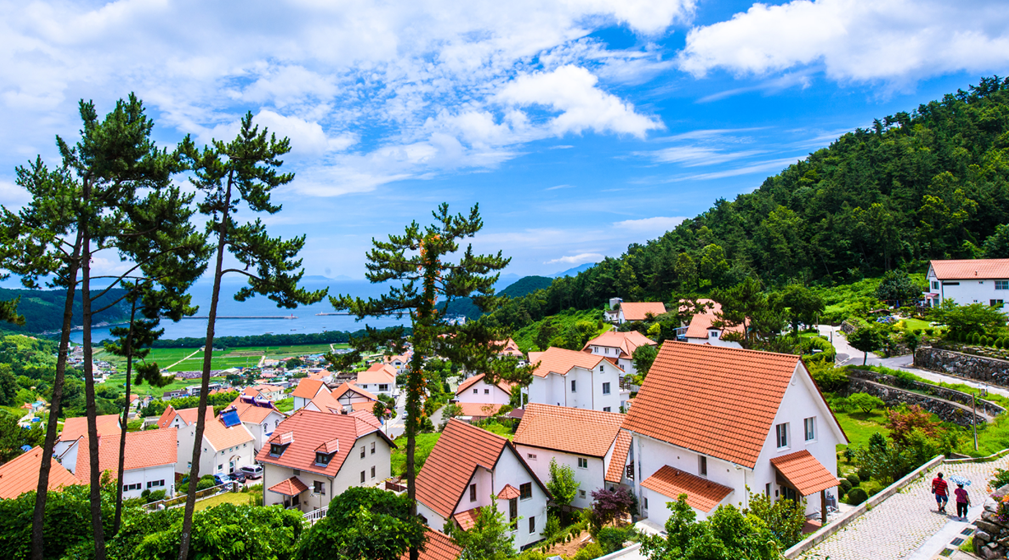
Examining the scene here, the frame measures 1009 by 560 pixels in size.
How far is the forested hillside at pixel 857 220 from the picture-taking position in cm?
7256

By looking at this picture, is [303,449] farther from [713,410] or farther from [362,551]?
[713,410]

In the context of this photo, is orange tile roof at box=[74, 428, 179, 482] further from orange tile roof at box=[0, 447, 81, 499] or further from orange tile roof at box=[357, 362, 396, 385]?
orange tile roof at box=[357, 362, 396, 385]

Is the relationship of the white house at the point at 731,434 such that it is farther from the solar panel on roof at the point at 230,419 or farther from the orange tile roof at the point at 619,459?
the solar panel on roof at the point at 230,419

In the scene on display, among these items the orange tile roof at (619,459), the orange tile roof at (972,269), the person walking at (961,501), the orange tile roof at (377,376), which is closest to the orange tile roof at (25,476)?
the orange tile roof at (619,459)

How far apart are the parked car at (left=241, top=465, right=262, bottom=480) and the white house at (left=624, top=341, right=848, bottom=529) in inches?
1481

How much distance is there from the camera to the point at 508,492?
68.2 ft

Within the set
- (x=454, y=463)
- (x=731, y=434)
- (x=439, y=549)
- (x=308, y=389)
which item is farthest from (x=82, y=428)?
(x=731, y=434)

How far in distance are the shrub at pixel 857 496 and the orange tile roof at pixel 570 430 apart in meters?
9.54

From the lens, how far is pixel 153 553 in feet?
44.7

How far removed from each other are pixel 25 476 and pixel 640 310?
234 feet

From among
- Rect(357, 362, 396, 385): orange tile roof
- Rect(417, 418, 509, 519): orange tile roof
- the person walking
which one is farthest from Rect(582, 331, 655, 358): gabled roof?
the person walking

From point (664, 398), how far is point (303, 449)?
22334 millimetres

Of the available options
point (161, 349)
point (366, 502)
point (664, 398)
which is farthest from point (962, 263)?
point (161, 349)

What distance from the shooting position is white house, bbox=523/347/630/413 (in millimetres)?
44844
